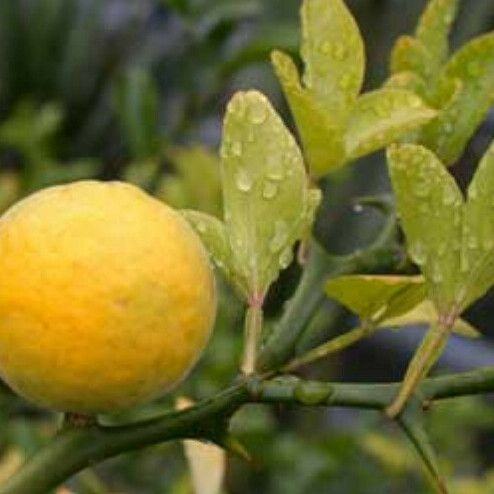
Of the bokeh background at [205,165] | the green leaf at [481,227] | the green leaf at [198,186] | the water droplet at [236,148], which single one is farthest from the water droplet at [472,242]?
the green leaf at [198,186]


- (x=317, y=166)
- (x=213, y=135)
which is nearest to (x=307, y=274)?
(x=317, y=166)

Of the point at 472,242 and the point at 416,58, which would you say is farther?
the point at 416,58

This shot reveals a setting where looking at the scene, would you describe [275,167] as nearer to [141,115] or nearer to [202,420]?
[202,420]

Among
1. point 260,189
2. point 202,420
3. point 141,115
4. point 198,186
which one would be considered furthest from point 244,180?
point 141,115

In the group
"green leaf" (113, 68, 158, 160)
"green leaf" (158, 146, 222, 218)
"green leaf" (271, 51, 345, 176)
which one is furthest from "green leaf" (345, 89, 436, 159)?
"green leaf" (113, 68, 158, 160)

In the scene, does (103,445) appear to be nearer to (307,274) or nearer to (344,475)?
(307,274)
